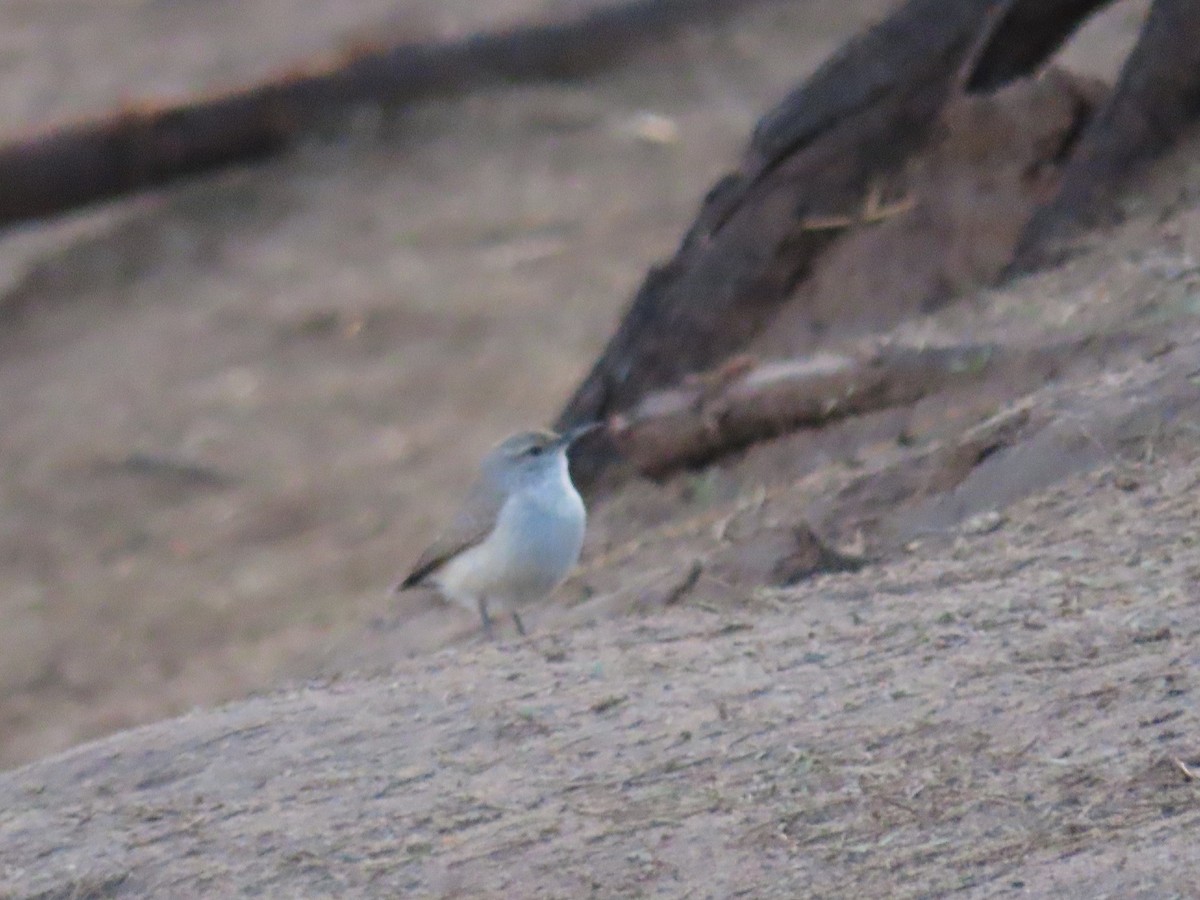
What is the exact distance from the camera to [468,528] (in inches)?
294

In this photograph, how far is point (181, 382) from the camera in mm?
14484

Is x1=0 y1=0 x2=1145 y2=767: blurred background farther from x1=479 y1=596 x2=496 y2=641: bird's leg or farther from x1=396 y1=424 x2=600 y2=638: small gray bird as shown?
x1=396 y1=424 x2=600 y2=638: small gray bird

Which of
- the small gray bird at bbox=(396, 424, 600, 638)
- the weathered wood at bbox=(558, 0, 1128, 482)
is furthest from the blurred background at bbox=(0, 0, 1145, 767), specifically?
the weathered wood at bbox=(558, 0, 1128, 482)

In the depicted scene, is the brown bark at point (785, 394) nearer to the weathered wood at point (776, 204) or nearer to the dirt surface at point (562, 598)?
the dirt surface at point (562, 598)

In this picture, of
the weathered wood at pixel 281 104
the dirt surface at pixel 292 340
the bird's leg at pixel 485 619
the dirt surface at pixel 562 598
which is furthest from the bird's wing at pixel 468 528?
the weathered wood at pixel 281 104

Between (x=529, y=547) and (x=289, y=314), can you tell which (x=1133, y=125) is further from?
(x=289, y=314)

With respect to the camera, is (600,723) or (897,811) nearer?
(897,811)

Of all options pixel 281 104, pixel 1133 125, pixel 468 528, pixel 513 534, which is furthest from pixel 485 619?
pixel 281 104

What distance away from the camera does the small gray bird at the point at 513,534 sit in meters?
7.14

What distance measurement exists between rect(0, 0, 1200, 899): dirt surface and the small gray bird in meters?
0.27

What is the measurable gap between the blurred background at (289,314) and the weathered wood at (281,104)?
0.54ft

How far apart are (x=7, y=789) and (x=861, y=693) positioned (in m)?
2.11

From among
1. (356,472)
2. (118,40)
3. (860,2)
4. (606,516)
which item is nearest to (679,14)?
(860,2)

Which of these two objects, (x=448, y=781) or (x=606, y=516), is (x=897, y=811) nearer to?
(x=448, y=781)
